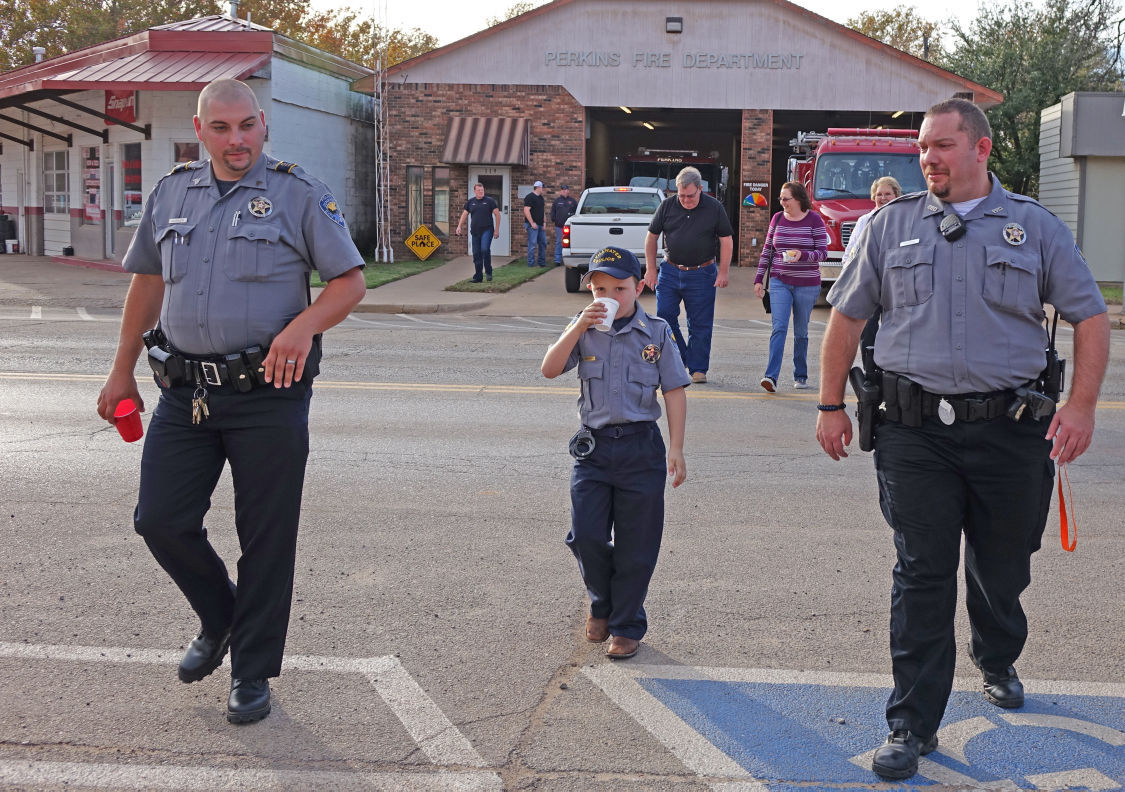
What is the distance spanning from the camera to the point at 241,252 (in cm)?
397

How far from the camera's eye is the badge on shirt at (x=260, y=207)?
13.1 ft

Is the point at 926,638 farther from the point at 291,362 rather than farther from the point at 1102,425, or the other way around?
the point at 1102,425

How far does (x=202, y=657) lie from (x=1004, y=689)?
2.69m

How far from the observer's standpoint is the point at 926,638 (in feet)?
12.2

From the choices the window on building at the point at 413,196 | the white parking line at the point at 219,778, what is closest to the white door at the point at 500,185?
the window on building at the point at 413,196

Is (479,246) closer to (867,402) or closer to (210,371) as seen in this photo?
(210,371)

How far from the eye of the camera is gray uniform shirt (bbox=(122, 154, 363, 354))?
13.0 feet

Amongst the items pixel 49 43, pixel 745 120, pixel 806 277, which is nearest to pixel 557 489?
pixel 806 277

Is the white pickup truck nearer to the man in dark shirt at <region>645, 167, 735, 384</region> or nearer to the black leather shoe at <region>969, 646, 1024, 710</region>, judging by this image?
the man in dark shirt at <region>645, 167, 735, 384</region>

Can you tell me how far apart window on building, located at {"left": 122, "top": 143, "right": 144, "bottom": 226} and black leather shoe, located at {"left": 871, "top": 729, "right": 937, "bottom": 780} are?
26.2 m

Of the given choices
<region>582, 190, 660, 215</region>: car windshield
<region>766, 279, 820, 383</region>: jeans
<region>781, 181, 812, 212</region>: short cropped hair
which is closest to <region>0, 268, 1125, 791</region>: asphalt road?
<region>766, 279, 820, 383</region>: jeans

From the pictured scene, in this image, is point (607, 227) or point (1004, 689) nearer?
point (1004, 689)

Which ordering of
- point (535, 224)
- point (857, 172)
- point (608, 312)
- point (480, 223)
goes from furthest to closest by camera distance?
point (535, 224) < point (480, 223) < point (857, 172) < point (608, 312)

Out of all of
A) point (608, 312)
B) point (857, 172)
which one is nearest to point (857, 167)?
point (857, 172)
